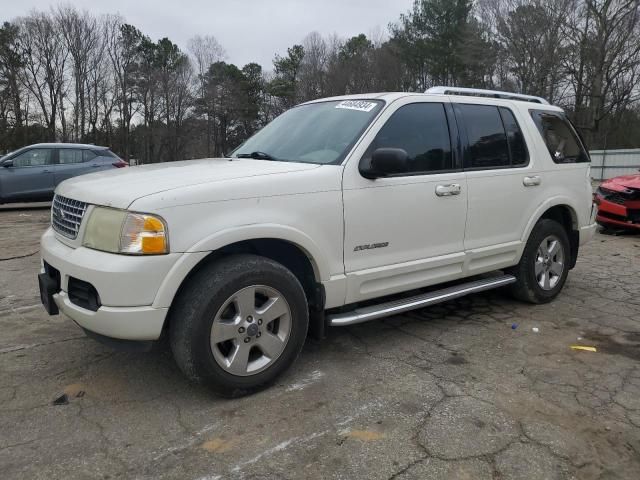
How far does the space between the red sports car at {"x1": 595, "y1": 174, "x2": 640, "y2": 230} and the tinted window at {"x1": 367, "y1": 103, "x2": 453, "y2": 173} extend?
6318 mm

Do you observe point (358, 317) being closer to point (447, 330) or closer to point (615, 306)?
point (447, 330)

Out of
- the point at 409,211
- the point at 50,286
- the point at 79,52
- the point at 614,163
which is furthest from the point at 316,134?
the point at 79,52

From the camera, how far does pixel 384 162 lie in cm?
339

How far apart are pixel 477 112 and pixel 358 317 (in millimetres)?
2120

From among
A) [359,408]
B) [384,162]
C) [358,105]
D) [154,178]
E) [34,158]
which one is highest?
[358,105]

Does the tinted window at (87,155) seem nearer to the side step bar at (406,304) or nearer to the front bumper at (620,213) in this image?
the front bumper at (620,213)

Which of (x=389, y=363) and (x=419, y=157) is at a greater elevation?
(x=419, y=157)

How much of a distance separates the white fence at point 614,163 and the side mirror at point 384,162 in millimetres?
26056

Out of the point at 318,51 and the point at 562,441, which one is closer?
the point at 562,441

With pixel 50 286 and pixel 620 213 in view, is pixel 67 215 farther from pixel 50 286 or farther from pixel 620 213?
pixel 620 213

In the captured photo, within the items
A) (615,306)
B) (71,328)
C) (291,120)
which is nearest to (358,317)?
(291,120)

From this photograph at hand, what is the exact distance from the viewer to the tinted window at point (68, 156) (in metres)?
13.0

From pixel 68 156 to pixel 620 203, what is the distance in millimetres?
12036

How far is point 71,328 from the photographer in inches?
172
